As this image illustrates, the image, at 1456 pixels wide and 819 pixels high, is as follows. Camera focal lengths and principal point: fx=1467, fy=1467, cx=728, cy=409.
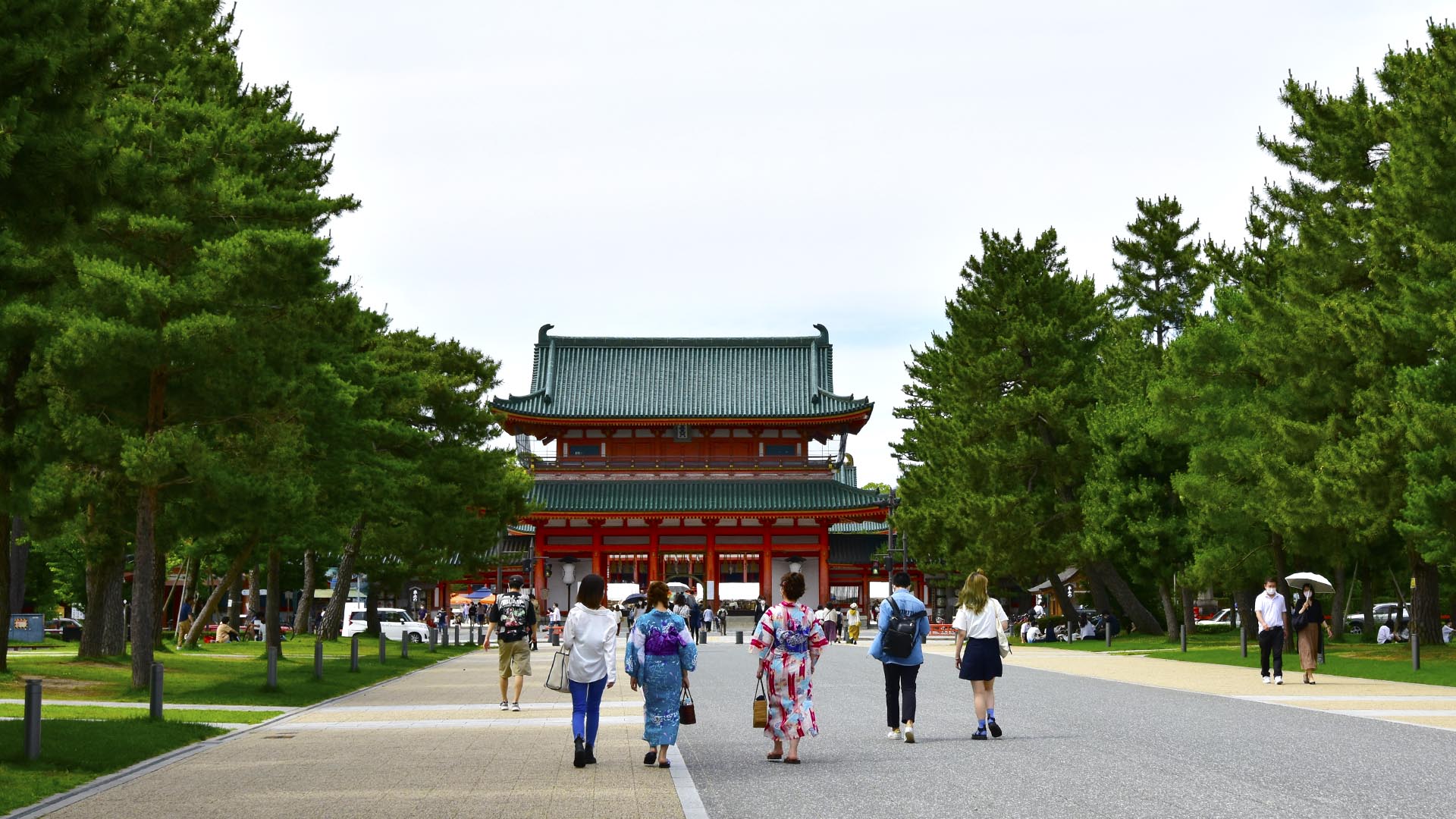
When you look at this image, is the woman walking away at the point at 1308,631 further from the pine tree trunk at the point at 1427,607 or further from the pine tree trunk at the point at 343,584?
the pine tree trunk at the point at 343,584

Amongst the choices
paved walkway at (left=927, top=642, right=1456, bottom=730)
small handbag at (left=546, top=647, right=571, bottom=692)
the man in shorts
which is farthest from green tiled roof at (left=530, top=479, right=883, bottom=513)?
small handbag at (left=546, top=647, right=571, bottom=692)

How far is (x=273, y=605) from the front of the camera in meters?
33.1

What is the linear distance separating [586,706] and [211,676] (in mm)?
15518

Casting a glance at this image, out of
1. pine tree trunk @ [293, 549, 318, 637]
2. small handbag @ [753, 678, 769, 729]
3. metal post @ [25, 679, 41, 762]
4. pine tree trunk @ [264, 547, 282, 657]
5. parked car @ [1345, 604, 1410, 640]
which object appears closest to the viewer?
metal post @ [25, 679, 41, 762]

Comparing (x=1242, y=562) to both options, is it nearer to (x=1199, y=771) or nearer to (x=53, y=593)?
(x=1199, y=771)

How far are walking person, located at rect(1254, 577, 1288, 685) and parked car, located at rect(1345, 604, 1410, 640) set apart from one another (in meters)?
19.0

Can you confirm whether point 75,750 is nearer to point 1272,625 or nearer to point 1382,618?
point 1272,625

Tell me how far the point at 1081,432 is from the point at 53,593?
46384 millimetres

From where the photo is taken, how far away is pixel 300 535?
1216 inches

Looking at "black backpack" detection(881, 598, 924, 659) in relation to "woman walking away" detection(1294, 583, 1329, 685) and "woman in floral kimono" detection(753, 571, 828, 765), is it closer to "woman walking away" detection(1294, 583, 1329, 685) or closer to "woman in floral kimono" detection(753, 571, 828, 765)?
"woman in floral kimono" detection(753, 571, 828, 765)

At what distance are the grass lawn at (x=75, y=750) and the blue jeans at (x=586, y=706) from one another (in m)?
3.90

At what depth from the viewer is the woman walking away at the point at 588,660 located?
12.5 m

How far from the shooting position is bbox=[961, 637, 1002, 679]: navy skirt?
14.6m

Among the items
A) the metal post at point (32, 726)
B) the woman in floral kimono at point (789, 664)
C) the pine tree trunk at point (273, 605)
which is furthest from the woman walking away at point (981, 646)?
the pine tree trunk at point (273, 605)
